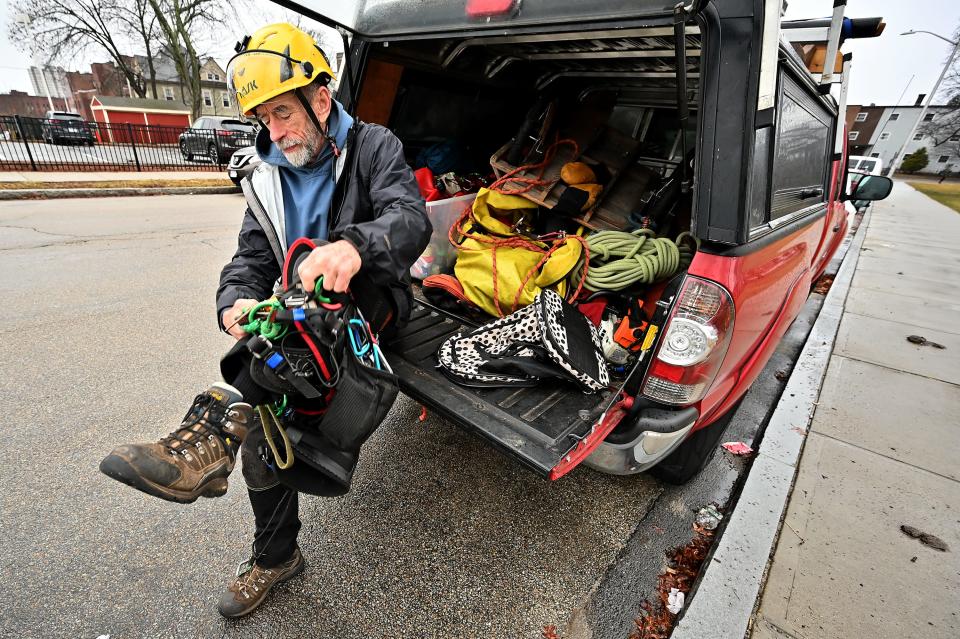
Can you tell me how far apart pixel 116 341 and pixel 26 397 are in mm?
821

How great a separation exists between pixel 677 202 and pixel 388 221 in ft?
8.96

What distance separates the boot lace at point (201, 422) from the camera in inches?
55.4

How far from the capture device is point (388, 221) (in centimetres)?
164

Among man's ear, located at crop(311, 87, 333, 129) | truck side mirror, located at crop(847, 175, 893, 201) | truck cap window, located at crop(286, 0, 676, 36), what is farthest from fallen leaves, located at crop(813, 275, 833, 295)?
man's ear, located at crop(311, 87, 333, 129)

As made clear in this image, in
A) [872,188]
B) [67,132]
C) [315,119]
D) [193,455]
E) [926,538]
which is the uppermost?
[67,132]

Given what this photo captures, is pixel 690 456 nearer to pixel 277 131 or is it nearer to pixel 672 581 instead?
pixel 672 581

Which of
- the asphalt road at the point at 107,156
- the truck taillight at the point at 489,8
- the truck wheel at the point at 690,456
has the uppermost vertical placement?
the asphalt road at the point at 107,156

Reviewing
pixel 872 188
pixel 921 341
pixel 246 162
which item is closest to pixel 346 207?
pixel 246 162

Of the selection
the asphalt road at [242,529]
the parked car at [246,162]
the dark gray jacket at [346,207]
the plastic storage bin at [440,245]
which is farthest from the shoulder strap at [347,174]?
the asphalt road at [242,529]

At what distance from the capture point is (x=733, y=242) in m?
1.58

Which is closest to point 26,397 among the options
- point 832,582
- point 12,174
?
point 832,582

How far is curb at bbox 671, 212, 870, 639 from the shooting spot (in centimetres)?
175

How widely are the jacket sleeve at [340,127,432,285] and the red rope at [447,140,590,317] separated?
1150mm

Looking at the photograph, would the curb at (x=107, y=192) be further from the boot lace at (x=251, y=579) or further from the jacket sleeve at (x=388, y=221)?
the boot lace at (x=251, y=579)
